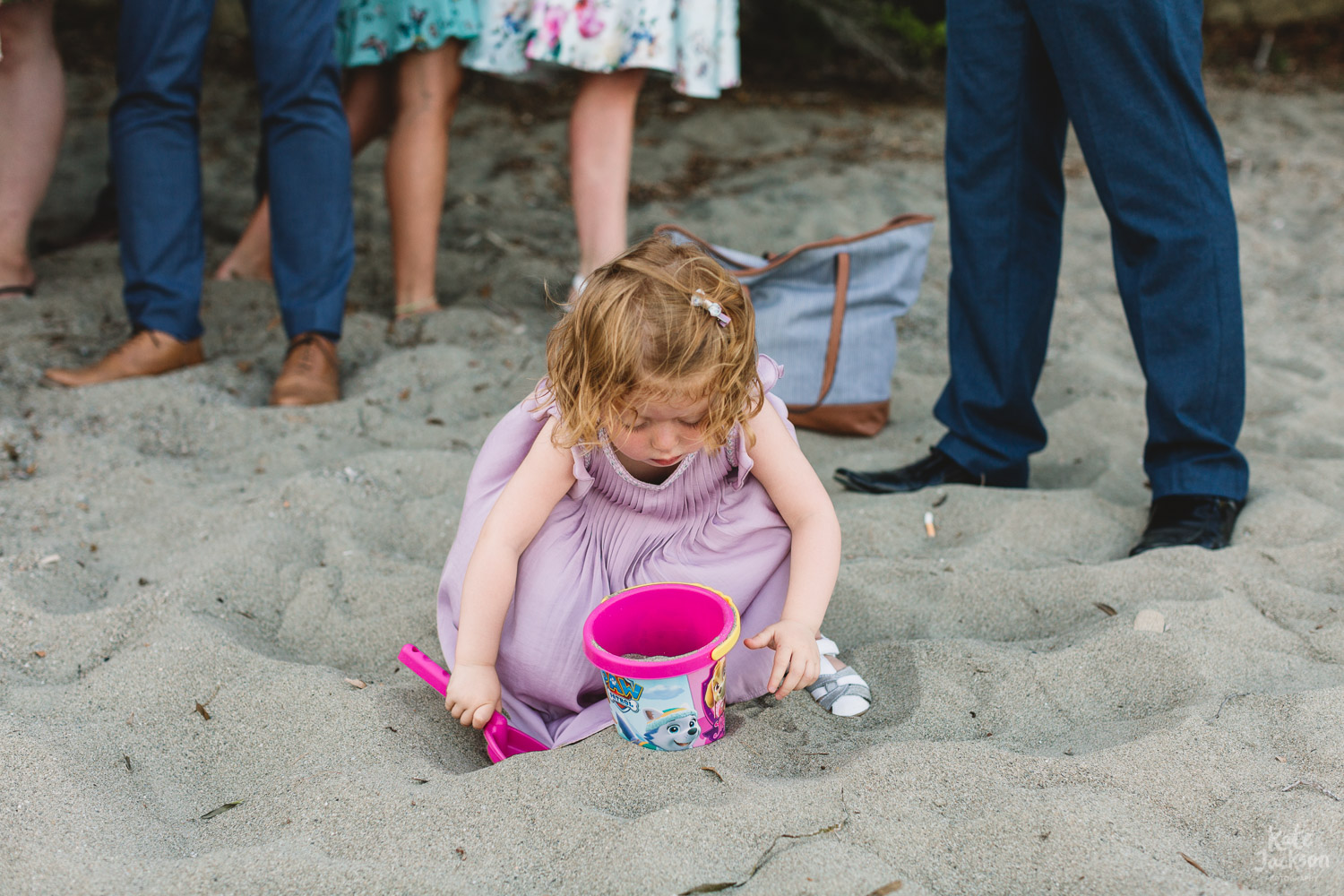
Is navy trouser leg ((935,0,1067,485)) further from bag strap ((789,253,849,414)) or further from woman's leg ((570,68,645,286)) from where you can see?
woman's leg ((570,68,645,286))

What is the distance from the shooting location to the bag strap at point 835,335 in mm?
2533

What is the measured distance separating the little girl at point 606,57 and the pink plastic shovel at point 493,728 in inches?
63.6

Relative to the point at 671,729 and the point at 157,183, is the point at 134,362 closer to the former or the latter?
the point at 157,183

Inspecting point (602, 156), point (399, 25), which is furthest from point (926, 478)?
point (399, 25)

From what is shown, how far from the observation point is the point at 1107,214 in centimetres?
191

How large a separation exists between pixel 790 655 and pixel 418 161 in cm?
216

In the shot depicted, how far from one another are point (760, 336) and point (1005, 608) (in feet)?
3.54

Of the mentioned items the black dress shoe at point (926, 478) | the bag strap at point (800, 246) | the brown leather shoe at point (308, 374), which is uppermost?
the bag strap at point (800, 246)

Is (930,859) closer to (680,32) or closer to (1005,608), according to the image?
(1005,608)

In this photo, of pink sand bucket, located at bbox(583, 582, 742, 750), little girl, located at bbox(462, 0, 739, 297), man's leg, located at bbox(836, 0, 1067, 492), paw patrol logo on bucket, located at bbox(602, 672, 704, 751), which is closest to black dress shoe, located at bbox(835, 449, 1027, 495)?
man's leg, located at bbox(836, 0, 1067, 492)

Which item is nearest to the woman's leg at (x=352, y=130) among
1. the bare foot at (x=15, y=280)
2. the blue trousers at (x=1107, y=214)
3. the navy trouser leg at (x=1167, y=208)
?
the bare foot at (x=15, y=280)

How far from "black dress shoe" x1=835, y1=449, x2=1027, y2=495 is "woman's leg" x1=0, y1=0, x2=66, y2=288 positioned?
7.97 ft

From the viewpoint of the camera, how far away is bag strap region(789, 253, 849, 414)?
2533 millimetres

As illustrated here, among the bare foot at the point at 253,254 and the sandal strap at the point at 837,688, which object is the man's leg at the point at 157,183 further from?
the sandal strap at the point at 837,688
